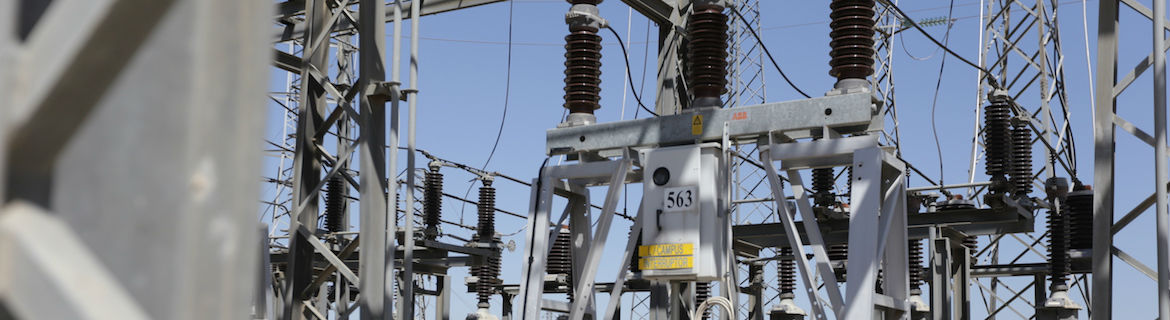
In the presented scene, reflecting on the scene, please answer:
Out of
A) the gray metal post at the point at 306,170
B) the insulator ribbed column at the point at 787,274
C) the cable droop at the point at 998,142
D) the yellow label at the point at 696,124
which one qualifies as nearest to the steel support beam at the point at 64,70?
the yellow label at the point at 696,124

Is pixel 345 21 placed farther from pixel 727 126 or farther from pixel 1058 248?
pixel 1058 248

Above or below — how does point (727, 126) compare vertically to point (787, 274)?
above

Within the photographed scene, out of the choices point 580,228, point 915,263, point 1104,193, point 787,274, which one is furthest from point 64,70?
point 787,274

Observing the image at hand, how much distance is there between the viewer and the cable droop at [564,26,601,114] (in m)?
7.34

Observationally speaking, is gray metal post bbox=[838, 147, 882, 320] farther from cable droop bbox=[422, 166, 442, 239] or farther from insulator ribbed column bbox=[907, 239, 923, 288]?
cable droop bbox=[422, 166, 442, 239]

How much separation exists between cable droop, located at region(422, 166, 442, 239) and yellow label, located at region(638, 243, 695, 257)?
8.75 m

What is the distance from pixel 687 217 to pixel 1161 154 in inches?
93.9

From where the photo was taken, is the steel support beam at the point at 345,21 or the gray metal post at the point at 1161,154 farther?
the steel support beam at the point at 345,21

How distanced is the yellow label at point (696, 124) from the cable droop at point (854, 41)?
2.82 ft

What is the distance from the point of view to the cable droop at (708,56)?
7.04 meters

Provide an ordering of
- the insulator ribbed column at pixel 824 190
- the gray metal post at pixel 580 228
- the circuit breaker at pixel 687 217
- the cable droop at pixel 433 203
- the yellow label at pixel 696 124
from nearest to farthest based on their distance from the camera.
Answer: the circuit breaker at pixel 687 217 < the yellow label at pixel 696 124 < the gray metal post at pixel 580 228 < the insulator ribbed column at pixel 824 190 < the cable droop at pixel 433 203

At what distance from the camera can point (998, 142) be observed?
996 centimetres

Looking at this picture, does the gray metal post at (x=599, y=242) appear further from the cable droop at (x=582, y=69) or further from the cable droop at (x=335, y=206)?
the cable droop at (x=335, y=206)

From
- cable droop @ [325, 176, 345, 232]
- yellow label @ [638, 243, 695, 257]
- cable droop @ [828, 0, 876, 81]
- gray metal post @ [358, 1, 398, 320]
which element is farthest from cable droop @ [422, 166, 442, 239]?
cable droop @ [828, 0, 876, 81]
